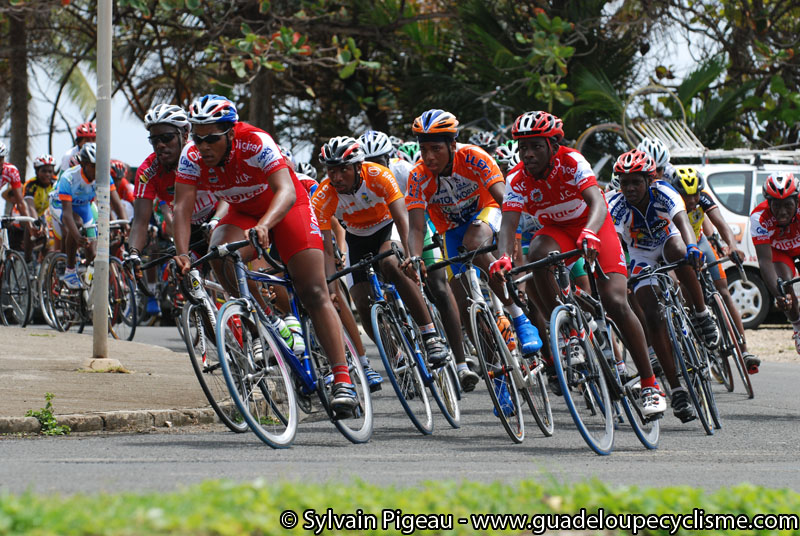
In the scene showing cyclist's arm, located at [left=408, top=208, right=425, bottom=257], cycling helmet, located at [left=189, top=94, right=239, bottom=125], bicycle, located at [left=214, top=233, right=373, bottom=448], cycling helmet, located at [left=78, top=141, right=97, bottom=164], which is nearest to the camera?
bicycle, located at [left=214, top=233, right=373, bottom=448]

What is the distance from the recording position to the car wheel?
17641mm

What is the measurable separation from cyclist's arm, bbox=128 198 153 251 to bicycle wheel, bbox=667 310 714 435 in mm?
3819

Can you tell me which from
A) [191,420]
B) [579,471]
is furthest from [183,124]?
[579,471]

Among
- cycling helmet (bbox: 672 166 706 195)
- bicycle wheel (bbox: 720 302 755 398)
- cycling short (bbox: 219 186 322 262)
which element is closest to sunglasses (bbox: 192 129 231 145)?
cycling short (bbox: 219 186 322 262)

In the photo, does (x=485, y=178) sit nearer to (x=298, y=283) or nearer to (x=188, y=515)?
(x=298, y=283)

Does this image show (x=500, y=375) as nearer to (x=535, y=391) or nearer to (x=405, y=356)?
(x=535, y=391)

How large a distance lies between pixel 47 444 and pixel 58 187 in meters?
7.60

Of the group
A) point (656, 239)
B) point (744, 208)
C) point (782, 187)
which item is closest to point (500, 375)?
point (656, 239)

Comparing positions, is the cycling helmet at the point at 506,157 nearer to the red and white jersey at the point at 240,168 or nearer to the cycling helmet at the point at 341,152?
the cycling helmet at the point at 341,152

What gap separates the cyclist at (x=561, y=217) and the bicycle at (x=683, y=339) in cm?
76

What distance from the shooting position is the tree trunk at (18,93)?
25.0 metres

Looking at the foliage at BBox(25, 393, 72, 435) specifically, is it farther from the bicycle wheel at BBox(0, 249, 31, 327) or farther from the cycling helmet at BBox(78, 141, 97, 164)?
the bicycle wheel at BBox(0, 249, 31, 327)

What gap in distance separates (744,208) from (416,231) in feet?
32.3

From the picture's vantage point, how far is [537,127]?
27.1 ft
